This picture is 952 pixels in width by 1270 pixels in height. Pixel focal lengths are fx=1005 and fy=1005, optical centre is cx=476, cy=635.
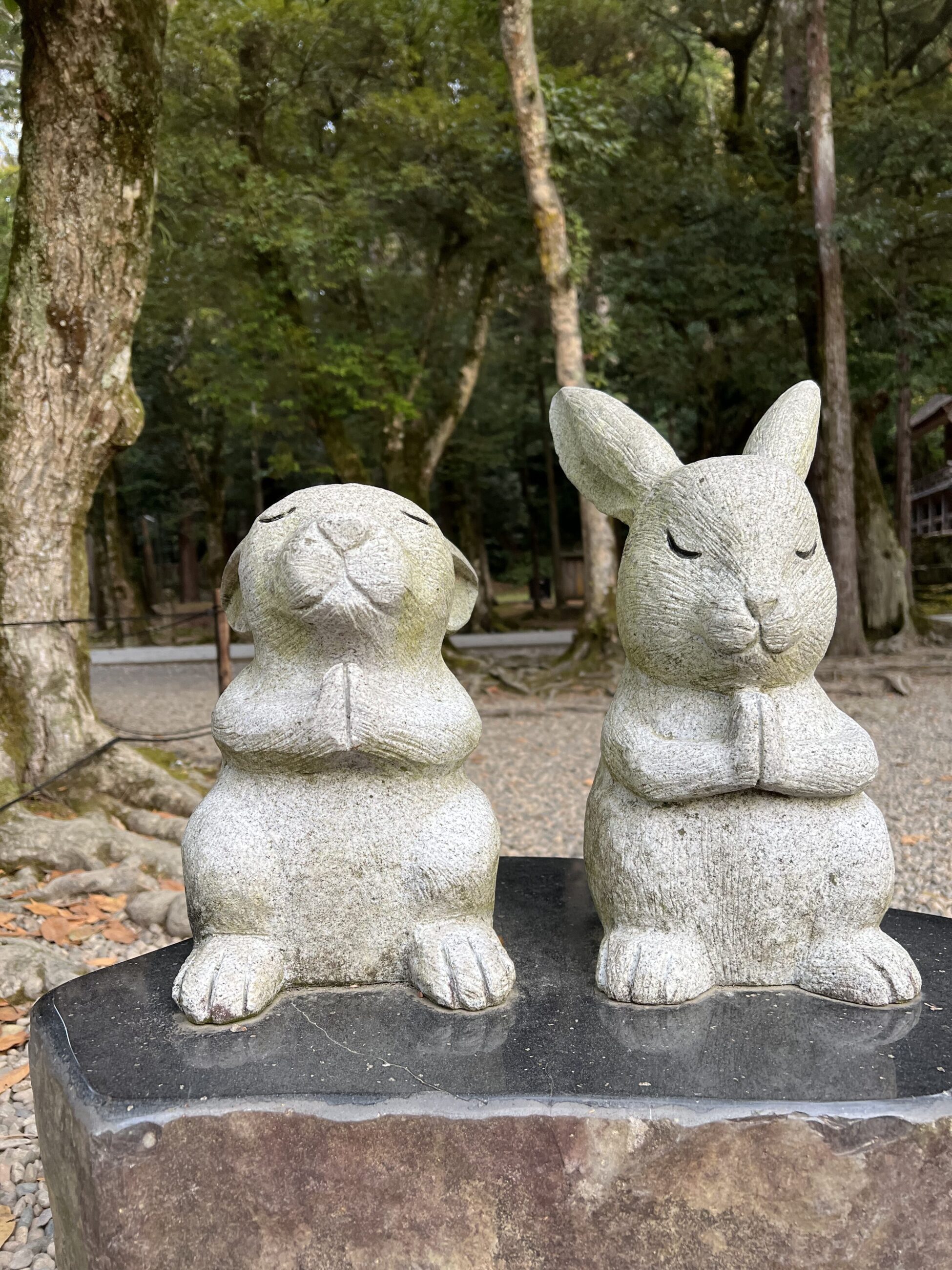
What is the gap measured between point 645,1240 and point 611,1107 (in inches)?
10.0

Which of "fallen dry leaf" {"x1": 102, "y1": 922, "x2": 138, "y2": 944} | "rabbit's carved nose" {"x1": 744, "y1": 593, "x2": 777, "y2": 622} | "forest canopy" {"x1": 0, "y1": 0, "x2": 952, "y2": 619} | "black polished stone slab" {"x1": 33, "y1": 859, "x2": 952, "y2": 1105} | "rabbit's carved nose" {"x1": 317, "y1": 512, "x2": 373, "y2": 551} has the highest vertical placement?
"forest canopy" {"x1": 0, "y1": 0, "x2": 952, "y2": 619}

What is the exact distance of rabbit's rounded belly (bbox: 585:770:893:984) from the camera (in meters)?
2.25

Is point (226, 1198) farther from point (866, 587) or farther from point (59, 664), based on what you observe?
point (866, 587)

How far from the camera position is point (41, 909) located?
4.46 metres

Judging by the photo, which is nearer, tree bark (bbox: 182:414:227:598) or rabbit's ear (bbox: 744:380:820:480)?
rabbit's ear (bbox: 744:380:820:480)

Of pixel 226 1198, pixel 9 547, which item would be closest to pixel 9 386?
Answer: pixel 9 547

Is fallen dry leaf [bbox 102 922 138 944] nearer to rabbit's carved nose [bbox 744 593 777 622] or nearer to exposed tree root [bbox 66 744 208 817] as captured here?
exposed tree root [bbox 66 744 208 817]

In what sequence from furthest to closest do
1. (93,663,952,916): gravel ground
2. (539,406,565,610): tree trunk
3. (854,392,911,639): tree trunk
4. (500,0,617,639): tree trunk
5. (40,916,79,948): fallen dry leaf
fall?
(539,406,565,610): tree trunk, (854,392,911,639): tree trunk, (500,0,617,639): tree trunk, (93,663,952,916): gravel ground, (40,916,79,948): fallen dry leaf

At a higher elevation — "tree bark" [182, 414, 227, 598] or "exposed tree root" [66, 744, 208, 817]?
"tree bark" [182, 414, 227, 598]

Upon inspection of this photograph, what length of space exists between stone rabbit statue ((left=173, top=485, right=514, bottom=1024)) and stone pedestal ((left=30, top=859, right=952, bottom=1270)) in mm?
319

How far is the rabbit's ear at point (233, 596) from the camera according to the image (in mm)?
2615

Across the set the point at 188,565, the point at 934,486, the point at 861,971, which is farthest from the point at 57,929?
the point at 188,565

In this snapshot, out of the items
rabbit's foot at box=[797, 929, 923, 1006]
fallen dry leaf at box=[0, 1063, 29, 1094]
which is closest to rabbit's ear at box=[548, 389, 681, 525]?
rabbit's foot at box=[797, 929, 923, 1006]

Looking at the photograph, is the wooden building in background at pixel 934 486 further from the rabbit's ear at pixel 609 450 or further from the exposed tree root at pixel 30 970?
the exposed tree root at pixel 30 970
